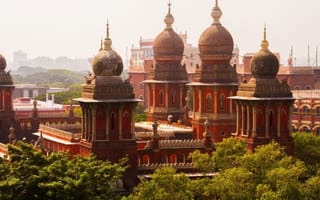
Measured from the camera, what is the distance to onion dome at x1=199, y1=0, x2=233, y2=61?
173ft

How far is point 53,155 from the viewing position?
34156 millimetres

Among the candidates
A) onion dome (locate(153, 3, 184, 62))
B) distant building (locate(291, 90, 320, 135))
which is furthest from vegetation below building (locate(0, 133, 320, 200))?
distant building (locate(291, 90, 320, 135))

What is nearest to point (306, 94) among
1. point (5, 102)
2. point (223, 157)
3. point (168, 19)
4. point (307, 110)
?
point (307, 110)

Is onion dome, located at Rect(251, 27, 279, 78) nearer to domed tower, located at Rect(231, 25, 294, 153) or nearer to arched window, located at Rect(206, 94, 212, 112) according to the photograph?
domed tower, located at Rect(231, 25, 294, 153)

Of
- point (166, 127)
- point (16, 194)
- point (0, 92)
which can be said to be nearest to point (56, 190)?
point (16, 194)

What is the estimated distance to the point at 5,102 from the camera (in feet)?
201

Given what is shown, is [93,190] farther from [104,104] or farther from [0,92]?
[0,92]

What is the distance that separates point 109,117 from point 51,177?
27.9 feet

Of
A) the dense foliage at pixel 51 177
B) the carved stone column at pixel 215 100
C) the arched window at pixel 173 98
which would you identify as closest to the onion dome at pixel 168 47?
the arched window at pixel 173 98

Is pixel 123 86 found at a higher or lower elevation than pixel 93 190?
higher

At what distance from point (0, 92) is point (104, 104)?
22.4 metres

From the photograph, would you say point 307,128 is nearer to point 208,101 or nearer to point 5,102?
point 208,101

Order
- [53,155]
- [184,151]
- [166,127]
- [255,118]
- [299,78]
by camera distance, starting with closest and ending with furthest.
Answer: [53,155] < [255,118] < [184,151] < [166,127] < [299,78]

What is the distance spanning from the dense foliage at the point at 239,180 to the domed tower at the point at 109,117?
137 inches
